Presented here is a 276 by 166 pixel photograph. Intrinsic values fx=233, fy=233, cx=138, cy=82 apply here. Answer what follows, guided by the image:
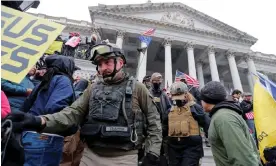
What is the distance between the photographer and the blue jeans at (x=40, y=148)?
8.25ft

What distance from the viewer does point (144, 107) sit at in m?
2.73

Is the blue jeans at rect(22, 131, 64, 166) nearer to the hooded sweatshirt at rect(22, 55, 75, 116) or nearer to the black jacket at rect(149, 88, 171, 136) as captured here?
the hooded sweatshirt at rect(22, 55, 75, 116)

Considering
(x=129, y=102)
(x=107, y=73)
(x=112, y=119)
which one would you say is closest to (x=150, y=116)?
(x=129, y=102)

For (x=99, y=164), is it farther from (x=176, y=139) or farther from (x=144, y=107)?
(x=176, y=139)

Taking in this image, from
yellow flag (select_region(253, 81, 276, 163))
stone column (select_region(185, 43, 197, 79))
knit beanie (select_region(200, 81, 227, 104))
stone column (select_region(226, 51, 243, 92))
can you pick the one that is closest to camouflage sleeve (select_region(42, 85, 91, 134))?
knit beanie (select_region(200, 81, 227, 104))

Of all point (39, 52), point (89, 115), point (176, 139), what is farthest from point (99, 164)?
point (176, 139)

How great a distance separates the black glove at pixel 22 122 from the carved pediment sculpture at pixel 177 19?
1114 inches

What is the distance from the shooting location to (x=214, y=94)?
9.59ft

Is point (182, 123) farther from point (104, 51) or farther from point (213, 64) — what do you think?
point (213, 64)

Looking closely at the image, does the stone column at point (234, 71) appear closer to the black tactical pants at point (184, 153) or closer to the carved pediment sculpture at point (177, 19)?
the carved pediment sculpture at point (177, 19)

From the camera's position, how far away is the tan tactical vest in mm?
4203

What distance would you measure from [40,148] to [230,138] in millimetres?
2013

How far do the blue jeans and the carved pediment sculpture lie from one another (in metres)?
27.8

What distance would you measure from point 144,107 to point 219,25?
30.2m
